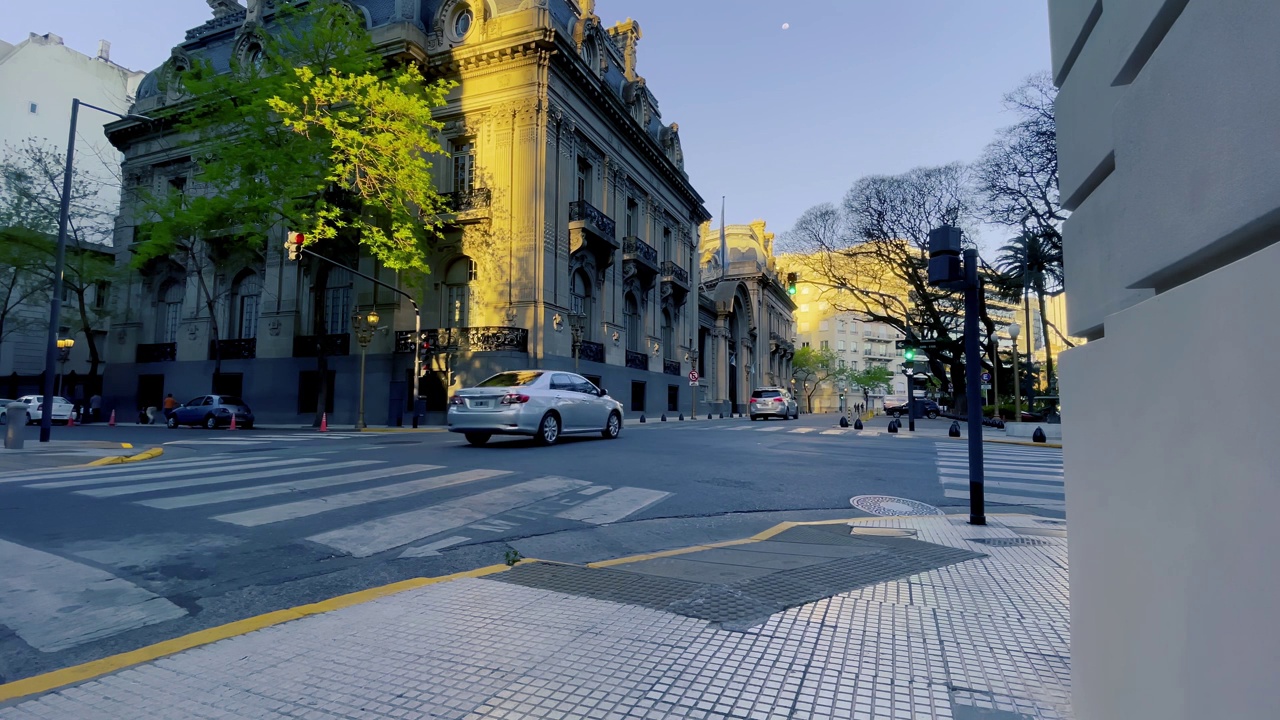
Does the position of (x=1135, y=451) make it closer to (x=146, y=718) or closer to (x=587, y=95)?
(x=146, y=718)

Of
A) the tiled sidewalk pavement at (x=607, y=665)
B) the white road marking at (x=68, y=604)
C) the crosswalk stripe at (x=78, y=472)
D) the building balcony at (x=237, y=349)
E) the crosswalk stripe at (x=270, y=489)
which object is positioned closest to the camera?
the tiled sidewalk pavement at (x=607, y=665)

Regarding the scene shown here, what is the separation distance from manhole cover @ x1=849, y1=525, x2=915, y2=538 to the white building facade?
138 inches

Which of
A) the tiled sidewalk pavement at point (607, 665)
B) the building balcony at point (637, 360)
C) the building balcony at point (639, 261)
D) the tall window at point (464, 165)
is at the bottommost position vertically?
the tiled sidewalk pavement at point (607, 665)

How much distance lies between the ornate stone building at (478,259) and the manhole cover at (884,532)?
67.8 feet

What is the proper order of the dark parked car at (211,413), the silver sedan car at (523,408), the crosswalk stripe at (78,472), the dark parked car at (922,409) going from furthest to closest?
the dark parked car at (922,409) → the dark parked car at (211,413) → the silver sedan car at (523,408) → the crosswalk stripe at (78,472)

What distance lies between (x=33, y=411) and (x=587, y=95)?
93.7ft

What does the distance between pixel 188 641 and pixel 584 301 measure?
28.1 meters

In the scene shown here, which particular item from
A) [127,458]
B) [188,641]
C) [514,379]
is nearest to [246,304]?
[127,458]

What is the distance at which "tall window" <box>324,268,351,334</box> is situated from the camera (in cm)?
3011

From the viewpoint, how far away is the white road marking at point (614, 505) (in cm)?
672

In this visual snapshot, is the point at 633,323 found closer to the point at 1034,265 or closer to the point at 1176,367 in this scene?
the point at 1034,265

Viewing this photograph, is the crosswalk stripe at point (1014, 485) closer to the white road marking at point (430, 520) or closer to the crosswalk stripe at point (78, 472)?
the white road marking at point (430, 520)

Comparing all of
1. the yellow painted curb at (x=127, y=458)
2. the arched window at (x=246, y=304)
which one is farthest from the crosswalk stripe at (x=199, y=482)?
the arched window at (x=246, y=304)

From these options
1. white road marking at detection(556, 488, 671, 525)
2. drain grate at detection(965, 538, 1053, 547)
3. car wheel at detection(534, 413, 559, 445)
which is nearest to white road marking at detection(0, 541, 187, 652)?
white road marking at detection(556, 488, 671, 525)
